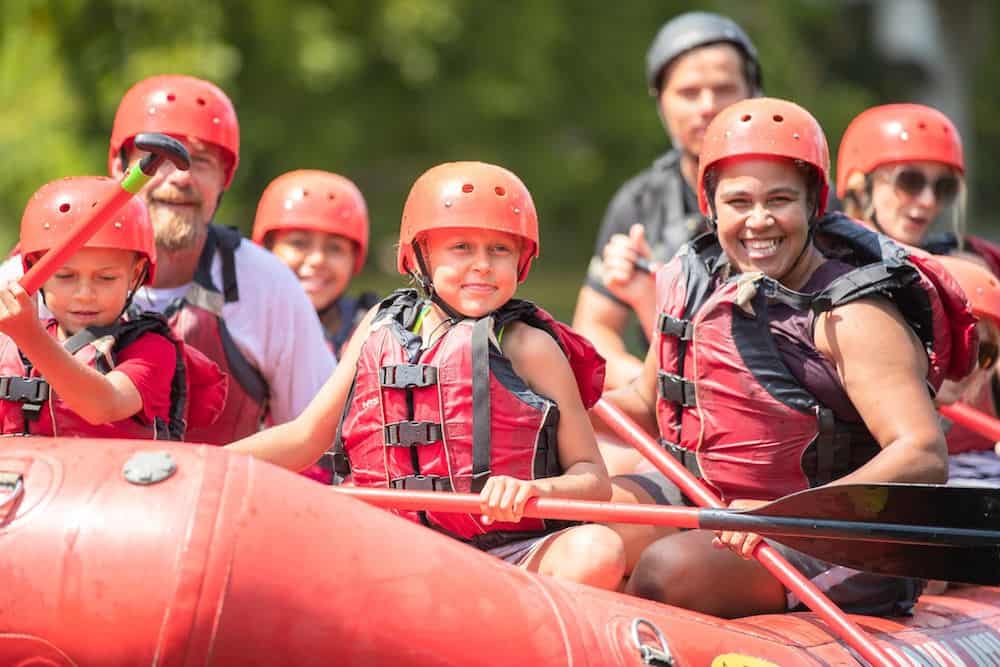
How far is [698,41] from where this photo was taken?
6.37 metres

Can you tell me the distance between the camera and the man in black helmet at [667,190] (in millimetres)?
6227

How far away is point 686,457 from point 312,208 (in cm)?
228

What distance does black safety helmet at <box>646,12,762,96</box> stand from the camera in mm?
6375

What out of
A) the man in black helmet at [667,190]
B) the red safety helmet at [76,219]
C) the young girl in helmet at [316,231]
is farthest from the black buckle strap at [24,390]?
the man in black helmet at [667,190]

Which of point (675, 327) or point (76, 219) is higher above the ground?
point (76, 219)

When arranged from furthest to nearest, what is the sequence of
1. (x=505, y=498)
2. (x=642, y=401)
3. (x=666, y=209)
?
(x=666, y=209) → (x=642, y=401) → (x=505, y=498)

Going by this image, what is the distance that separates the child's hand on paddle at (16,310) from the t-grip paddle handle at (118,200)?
6cm

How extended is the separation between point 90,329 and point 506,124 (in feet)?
50.9

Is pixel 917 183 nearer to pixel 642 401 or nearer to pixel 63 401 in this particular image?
pixel 642 401

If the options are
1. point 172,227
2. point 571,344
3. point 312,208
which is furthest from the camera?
point 312,208

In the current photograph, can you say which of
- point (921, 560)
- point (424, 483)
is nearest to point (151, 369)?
point (424, 483)

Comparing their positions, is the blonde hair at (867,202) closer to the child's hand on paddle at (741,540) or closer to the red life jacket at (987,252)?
the red life jacket at (987,252)

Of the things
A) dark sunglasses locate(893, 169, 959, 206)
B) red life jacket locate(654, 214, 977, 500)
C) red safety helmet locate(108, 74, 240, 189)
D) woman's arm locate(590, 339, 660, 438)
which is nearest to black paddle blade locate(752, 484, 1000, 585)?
red life jacket locate(654, 214, 977, 500)

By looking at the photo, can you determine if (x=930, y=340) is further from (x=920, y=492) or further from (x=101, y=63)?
(x=101, y=63)
